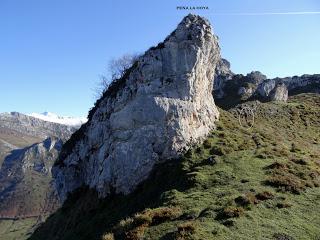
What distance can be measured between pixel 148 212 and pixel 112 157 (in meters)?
16.2

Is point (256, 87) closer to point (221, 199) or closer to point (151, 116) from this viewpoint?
point (151, 116)

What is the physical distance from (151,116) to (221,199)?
55.5 feet

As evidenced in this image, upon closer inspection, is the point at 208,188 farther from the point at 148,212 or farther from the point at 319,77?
the point at 319,77

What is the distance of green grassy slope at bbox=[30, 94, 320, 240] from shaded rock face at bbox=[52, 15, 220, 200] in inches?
80.4

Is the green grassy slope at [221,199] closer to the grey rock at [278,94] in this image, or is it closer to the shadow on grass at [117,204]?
the shadow on grass at [117,204]

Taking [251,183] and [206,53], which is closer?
[251,183]

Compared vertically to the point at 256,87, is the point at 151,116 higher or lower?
lower

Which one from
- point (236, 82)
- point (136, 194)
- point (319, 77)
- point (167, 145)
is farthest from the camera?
point (319, 77)

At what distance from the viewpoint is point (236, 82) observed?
5192 inches

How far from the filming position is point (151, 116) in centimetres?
4994

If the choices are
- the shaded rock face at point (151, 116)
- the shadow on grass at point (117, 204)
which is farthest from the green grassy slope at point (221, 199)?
the shaded rock face at point (151, 116)

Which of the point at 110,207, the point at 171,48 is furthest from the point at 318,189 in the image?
the point at 171,48

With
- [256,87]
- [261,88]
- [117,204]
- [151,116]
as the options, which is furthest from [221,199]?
[256,87]

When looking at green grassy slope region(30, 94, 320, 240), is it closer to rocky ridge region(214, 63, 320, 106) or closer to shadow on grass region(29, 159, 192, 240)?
shadow on grass region(29, 159, 192, 240)
